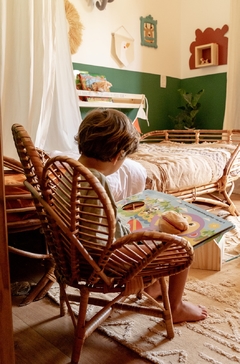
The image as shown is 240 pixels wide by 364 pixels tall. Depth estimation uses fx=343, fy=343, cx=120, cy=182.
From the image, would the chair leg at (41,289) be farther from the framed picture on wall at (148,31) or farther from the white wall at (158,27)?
the framed picture on wall at (148,31)

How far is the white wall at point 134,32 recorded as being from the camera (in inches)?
126

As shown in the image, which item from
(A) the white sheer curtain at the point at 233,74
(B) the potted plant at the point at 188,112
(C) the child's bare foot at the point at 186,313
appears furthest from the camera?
(B) the potted plant at the point at 188,112

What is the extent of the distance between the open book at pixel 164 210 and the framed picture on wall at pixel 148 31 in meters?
2.65

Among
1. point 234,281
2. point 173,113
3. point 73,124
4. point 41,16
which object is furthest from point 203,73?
point 234,281

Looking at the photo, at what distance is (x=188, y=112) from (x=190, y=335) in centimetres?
299

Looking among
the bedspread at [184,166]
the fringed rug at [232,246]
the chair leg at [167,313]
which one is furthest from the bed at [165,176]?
the chair leg at [167,313]

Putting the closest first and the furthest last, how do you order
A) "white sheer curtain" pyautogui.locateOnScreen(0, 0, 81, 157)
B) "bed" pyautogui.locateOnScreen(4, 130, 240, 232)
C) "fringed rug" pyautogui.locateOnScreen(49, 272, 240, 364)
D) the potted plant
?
"fringed rug" pyautogui.locateOnScreen(49, 272, 240, 364)
"bed" pyautogui.locateOnScreen(4, 130, 240, 232)
"white sheer curtain" pyautogui.locateOnScreen(0, 0, 81, 157)
the potted plant

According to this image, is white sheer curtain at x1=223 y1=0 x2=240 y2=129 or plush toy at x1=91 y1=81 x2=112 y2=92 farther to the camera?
white sheer curtain at x1=223 y1=0 x2=240 y2=129

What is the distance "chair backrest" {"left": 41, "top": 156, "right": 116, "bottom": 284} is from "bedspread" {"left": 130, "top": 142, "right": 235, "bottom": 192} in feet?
3.67

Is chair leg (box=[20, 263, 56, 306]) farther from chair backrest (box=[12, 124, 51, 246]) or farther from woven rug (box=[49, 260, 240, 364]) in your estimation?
chair backrest (box=[12, 124, 51, 246])

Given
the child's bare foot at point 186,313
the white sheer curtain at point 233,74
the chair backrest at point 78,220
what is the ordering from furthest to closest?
the white sheer curtain at point 233,74
the child's bare foot at point 186,313
the chair backrest at point 78,220

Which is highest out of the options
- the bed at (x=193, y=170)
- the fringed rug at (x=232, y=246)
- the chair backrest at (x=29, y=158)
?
the chair backrest at (x=29, y=158)

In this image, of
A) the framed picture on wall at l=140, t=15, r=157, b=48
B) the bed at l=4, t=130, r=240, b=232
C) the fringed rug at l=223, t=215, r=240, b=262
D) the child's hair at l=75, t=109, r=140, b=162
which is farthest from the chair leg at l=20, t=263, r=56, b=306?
the framed picture on wall at l=140, t=15, r=157, b=48

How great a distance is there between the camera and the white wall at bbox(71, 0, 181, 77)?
3191mm
